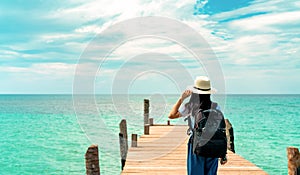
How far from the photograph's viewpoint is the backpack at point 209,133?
416 cm

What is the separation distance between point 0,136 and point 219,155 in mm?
46989

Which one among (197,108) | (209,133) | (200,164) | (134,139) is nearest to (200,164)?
(200,164)

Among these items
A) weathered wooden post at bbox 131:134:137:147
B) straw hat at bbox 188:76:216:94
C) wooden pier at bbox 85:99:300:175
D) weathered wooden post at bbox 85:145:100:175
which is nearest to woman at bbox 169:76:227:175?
straw hat at bbox 188:76:216:94

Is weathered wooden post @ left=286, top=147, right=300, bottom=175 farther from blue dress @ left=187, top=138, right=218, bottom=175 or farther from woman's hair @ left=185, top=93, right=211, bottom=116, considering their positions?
woman's hair @ left=185, top=93, right=211, bottom=116

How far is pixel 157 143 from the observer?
433 inches

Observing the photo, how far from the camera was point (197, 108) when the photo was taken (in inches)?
170

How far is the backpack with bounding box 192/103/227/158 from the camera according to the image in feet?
13.7

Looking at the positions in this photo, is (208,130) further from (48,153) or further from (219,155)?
(48,153)

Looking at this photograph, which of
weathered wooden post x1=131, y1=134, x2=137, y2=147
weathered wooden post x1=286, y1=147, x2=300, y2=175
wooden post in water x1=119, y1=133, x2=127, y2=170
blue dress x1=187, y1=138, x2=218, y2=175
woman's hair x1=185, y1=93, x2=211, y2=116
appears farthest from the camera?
wooden post in water x1=119, y1=133, x2=127, y2=170

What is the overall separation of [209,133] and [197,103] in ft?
1.44

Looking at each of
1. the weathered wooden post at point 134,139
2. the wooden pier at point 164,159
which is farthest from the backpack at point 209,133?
the weathered wooden post at point 134,139

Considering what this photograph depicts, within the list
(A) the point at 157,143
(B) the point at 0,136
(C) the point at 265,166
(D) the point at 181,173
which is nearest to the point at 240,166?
(D) the point at 181,173

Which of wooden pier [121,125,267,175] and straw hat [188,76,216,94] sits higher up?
straw hat [188,76,216,94]

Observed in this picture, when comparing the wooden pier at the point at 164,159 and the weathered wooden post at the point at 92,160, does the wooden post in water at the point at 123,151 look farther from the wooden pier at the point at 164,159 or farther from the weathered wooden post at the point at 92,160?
the weathered wooden post at the point at 92,160
